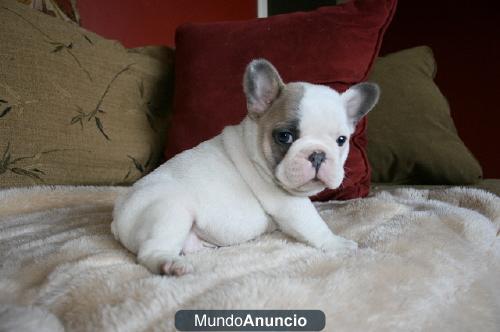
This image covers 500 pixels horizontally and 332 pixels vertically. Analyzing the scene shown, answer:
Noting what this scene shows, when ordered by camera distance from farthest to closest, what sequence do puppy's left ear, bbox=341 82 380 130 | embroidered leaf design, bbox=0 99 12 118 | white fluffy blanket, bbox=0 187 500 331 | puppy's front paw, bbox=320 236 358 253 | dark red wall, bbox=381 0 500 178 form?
dark red wall, bbox=381 0 500 178, embroidered leaf design, bbox=0 99 12 118, puppy's left ear, bbox=341 82 380 130, puppy's front paw, bbox=320 236 358 253, white fluffy blanket, bbox=0 187 500 331

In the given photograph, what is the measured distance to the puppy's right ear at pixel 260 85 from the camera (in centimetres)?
59

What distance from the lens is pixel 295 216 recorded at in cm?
56

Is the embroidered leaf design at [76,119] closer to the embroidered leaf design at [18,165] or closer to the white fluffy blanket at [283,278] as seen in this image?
the embroidered leaf design at [18,165]

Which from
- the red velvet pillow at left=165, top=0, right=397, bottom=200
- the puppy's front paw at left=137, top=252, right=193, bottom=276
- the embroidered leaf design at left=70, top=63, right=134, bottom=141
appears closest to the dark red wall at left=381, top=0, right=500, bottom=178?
the red velvet pillow at left=165, top=0, right=397, bottom=200

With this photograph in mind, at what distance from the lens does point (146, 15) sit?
154 centimetres

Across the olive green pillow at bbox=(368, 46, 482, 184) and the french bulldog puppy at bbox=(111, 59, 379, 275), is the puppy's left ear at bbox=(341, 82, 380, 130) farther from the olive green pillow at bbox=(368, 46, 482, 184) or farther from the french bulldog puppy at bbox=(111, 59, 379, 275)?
the olive green pillow at bbox=(368, 46, 482, 184)

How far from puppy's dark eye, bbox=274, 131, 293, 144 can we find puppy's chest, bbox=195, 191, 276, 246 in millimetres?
88

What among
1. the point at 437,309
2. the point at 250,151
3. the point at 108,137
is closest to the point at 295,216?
the point at 250,151

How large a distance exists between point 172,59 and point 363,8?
0.51m

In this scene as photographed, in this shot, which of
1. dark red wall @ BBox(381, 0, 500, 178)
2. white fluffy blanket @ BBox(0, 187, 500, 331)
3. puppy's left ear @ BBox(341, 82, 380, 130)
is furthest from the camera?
dark red wall @ BBox(381, 0, 500, 178)

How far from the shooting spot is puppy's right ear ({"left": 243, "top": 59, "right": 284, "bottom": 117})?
1.95 ft

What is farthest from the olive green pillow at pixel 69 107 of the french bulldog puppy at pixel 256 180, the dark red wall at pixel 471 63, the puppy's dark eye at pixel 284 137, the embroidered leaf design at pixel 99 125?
the dark red wall at pixel 471 63

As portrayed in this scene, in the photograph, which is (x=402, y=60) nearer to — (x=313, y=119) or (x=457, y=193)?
(x=457, y=193)

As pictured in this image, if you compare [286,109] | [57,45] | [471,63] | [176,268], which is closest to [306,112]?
[286,109]
